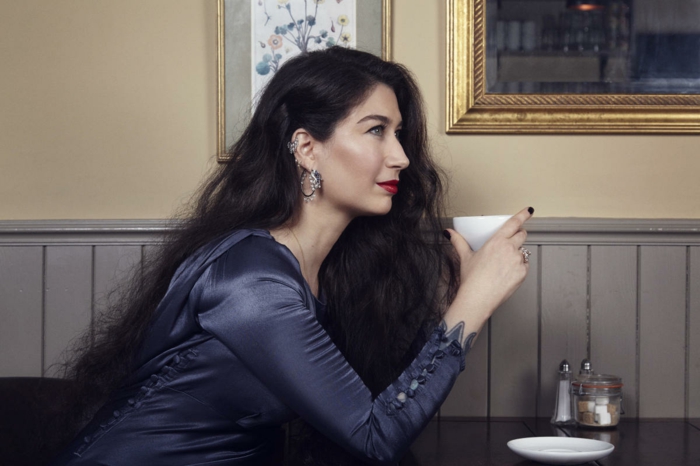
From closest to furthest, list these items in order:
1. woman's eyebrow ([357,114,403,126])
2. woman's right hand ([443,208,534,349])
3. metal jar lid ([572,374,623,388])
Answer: woman's right hand ([443,208,534,349]), woman's eyebrow ([357,114,403,126]), metal jar lid ([572,374,623,388])

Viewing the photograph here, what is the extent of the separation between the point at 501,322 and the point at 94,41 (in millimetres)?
1279

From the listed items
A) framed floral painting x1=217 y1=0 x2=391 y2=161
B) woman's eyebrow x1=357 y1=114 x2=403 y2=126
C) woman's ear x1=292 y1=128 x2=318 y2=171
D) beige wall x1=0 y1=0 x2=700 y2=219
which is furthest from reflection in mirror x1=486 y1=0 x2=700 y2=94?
woman's ear x1=292 y1=128 x2=318 y2=171

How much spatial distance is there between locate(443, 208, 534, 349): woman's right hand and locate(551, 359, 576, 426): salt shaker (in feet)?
1.40

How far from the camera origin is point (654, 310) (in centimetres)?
186

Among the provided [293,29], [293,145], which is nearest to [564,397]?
[293,145]

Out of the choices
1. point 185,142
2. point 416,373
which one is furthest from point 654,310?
point 185,142

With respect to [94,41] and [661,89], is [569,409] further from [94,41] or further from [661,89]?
[94,41]

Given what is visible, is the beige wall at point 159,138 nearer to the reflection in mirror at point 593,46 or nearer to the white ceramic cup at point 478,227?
the reflection in mirror at point 593,46

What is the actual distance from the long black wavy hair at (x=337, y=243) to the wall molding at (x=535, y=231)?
120 mm

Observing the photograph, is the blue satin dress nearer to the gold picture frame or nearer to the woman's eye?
the woman's eye

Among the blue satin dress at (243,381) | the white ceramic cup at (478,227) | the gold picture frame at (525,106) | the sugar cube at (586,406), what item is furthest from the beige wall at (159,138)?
the blue satin dress at (243,381)

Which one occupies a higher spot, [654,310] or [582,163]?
[582,163]

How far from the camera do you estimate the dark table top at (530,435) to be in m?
1.40

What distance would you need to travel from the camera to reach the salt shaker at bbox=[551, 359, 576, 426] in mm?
1693
